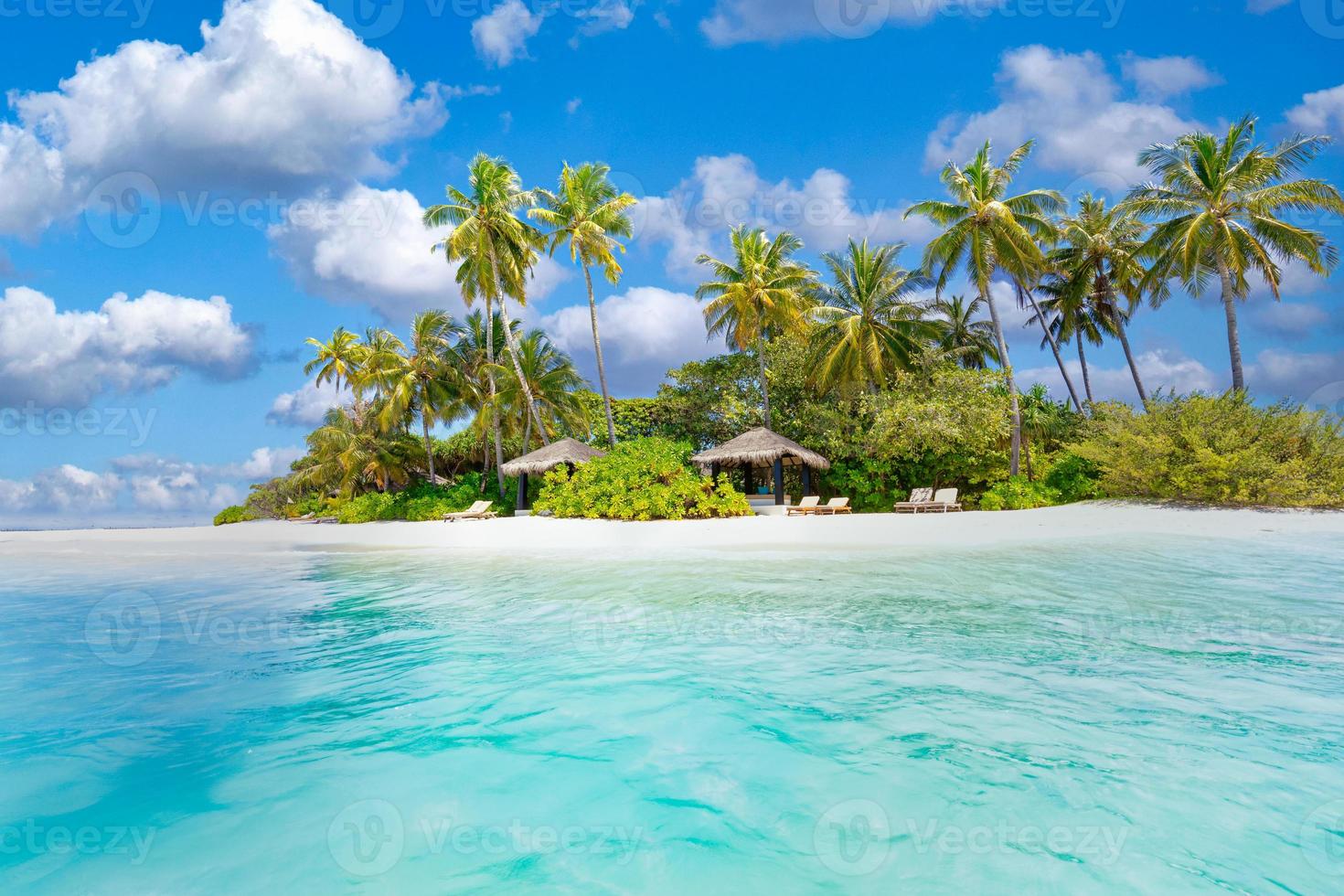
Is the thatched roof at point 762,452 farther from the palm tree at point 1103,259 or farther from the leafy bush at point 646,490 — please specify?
the palm tree at point 1103,259

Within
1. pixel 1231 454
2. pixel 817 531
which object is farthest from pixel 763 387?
pixel 1231 454

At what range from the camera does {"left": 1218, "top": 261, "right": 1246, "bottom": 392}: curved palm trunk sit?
1916 cm

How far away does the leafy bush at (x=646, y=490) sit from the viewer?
18.8 meters

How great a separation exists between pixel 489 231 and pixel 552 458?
8.64 meters

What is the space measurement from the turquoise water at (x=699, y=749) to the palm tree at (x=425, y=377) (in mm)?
19667

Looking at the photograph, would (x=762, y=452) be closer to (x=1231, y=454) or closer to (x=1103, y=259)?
(x=1231, y=454)

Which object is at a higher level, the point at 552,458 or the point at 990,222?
the point at 990,222

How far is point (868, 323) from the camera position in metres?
24.0

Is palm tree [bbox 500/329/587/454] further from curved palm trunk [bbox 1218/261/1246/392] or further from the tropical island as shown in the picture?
curved palm trunk [bbox 1218/261/1246/392]

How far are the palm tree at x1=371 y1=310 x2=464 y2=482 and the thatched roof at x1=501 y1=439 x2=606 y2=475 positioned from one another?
17.6 feet

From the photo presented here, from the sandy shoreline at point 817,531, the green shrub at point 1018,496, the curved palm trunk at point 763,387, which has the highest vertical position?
the curved palm trunk at point 763,387

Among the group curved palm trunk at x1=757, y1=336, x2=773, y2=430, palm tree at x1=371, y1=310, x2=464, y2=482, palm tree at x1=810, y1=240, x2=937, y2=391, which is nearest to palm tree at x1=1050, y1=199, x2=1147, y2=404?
palm tree at x1=810, y1=240, x2=937, y2=391

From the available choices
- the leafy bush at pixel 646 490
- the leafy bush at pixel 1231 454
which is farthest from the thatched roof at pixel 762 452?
the leafy bush at pixel 1231 454

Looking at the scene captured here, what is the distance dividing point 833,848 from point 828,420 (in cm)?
2170
